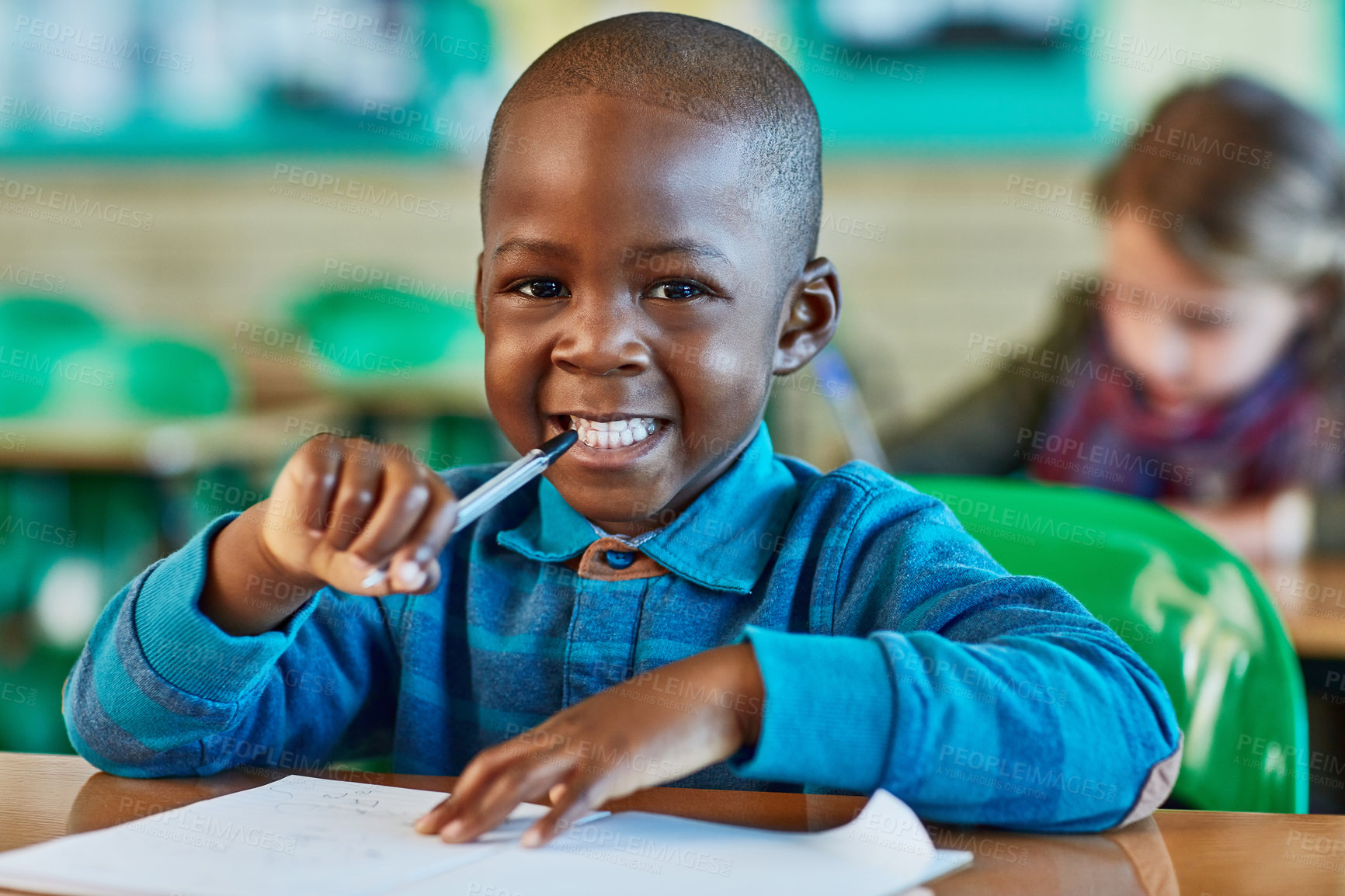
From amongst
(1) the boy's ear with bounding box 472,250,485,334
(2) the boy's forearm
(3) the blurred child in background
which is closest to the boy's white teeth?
(1) the boy's ear with bounding box 472,250,485,334

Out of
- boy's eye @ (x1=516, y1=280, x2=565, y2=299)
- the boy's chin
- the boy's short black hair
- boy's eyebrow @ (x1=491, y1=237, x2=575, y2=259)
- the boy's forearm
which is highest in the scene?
the boy's short black hair

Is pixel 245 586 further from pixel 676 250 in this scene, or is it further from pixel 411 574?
pixel 676 250

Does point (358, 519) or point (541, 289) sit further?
point (541, 289)

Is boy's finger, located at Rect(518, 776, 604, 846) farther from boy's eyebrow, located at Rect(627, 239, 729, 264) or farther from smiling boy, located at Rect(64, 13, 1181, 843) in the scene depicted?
boy's eyebrow, located at Rect(627, 239, 729, 264)

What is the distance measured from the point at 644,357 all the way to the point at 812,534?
0.18 meters

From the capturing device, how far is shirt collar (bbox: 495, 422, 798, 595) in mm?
910

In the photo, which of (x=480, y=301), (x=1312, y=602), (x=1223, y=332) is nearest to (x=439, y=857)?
(x=480, y=301)

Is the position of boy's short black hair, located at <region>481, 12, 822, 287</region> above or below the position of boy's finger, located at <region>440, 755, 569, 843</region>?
above

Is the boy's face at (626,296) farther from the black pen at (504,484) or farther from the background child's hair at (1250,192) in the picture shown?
the background child's hair at (1250,192)

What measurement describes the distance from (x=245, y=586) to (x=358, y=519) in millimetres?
148

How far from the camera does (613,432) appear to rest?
0.88m

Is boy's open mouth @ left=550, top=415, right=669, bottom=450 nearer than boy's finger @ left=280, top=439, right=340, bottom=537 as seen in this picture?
No

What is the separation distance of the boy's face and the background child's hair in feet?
5.18

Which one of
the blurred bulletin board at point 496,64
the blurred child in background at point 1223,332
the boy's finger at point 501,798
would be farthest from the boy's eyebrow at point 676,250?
the blurred bulletin board at point 496,64
